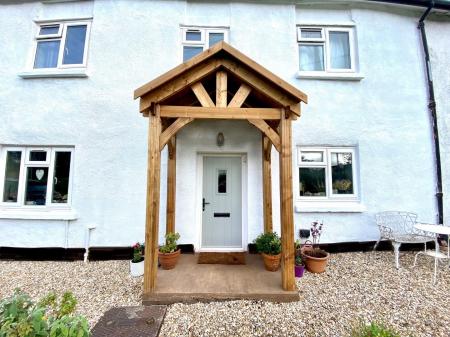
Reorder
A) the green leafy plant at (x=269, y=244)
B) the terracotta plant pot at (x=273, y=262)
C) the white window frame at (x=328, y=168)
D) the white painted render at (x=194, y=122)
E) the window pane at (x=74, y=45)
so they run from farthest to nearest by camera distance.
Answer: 1. the window pane at (x=74, y=45)
2. the white window frame at (x=328, y=168)
3. the white painted render at (x=194, y=122)
4. the green leafy plant at (x=269, y=244)
5. the terracotta plant pot at (x=273, y=262)

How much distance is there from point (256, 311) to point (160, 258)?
6.54ft

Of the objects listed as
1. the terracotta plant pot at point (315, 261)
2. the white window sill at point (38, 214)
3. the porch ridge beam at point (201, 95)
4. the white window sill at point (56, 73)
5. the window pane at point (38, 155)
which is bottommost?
the terracotta plant pot at point (315, 261)

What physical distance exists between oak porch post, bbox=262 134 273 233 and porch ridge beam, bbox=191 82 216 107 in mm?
1907

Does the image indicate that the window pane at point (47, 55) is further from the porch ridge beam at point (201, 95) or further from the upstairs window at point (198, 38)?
the porch ridge beam at point (201, 95)

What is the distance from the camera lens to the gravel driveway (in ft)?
8.63

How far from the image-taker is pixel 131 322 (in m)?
2.70

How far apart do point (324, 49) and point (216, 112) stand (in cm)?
402

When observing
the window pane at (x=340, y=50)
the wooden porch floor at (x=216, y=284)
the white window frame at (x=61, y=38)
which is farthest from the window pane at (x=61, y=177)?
the window pane at (x=340, y=50)

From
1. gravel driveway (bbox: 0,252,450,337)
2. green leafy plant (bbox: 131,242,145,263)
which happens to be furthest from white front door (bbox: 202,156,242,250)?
gravel driveway (bbox: 0,252,450,337)

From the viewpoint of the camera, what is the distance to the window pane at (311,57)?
540cm

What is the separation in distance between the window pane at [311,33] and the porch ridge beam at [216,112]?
3.53m

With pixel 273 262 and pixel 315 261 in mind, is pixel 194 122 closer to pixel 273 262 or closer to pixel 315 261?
pixel 273 262

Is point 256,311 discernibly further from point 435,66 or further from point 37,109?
point 435,66

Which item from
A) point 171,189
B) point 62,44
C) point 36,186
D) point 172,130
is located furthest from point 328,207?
point 62,44
